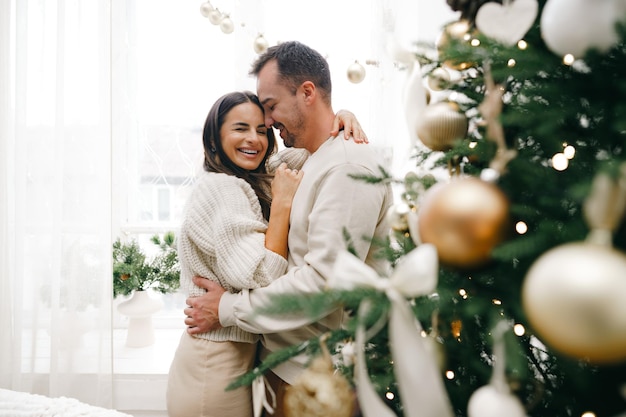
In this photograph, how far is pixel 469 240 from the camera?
0.42 meters

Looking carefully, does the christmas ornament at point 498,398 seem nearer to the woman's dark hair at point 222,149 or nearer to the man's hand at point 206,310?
the man's hand at point 206,310

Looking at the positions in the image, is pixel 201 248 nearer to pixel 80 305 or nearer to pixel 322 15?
pixel 80 305

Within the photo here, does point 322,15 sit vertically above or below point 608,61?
above

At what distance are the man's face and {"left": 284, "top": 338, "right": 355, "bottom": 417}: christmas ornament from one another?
101 cm

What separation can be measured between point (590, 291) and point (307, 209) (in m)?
0.99

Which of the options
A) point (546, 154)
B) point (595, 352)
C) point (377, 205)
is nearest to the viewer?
point (595, 352)

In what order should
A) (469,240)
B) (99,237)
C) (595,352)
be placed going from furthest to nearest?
(99,237)
(469,240)
(595,352)

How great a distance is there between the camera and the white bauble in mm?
385

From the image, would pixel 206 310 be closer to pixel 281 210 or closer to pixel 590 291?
pixel 281 210

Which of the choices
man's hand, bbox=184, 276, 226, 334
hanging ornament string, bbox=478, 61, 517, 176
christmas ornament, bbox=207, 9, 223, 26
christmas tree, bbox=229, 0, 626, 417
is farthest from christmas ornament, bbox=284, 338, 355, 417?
christmas ornament, bbox=207, 9, 223, 26

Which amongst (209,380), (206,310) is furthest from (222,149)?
(209,380)

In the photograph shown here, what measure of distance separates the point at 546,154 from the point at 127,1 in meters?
2.30

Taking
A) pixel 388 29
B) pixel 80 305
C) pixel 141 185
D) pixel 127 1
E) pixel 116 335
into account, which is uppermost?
pixel 127 1

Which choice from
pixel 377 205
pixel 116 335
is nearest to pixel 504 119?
pixel 377 205
